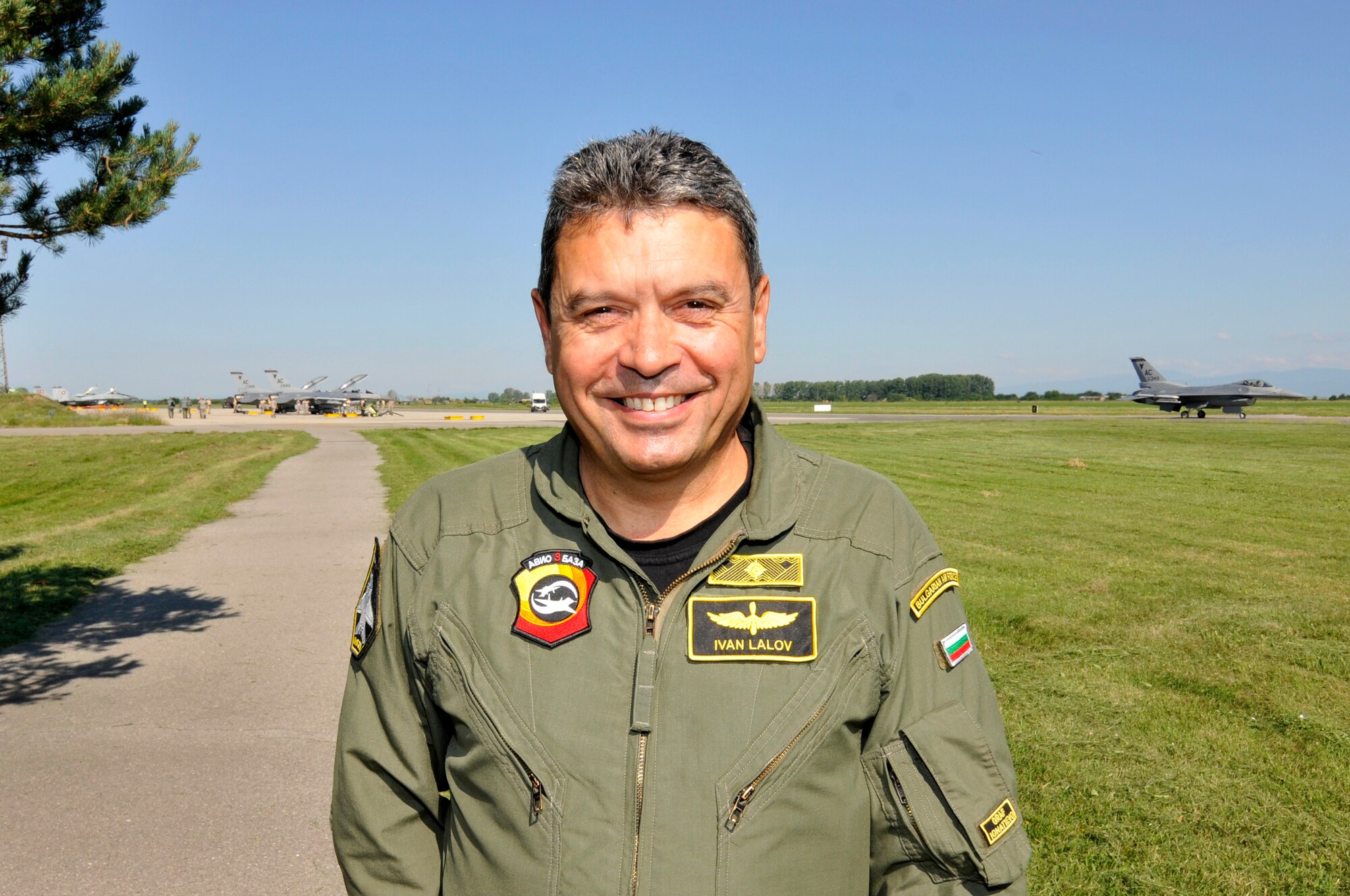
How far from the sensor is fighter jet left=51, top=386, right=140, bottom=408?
307 ft

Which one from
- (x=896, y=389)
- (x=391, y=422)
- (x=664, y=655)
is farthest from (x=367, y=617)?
(x=896, y=389)

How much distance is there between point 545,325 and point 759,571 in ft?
2.39

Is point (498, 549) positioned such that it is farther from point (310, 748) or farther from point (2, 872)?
point (310, 748)

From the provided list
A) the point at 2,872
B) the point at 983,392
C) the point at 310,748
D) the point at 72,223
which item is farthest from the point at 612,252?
the point at 983,392

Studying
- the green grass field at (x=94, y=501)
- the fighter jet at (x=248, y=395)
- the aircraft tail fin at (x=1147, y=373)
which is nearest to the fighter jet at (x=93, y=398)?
the fighter jet at (x=248, y=395)

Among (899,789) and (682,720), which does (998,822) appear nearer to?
(899,789)

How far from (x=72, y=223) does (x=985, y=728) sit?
650 cm

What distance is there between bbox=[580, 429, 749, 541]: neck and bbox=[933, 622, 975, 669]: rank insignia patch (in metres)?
0.53

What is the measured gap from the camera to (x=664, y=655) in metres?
1.70

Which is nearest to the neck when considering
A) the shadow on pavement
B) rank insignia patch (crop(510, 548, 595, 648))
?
rank insignia patch (crop(510, 548, 595, 648))

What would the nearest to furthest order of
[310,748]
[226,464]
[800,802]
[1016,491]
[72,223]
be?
1. [800,802]
2. [310,748]
3. [72,223]
4. [1016,491]
5. [226,464]

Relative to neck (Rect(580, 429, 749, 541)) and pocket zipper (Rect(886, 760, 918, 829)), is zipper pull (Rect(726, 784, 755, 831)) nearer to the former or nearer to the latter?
pocket zipper (Rect(886, 760, 918, 829))

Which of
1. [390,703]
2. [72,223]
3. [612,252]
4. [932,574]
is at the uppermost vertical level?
[72,223]

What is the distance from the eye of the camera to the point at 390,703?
1.81 m
